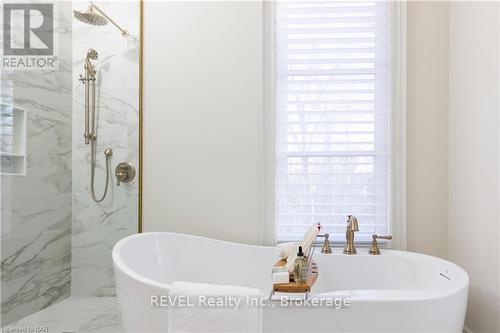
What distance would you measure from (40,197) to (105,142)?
0.50 metres

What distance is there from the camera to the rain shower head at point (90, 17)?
2.20 meters

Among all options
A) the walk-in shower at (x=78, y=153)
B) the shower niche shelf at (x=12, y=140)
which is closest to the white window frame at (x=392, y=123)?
the walk-in shower at (x=78, y=153)

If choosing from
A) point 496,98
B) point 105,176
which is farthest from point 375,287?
point 105,176

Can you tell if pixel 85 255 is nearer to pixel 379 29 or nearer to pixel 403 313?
pixel 403 313

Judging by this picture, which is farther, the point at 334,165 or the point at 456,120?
the point at 334,165

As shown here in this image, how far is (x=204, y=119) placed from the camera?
2.43 m

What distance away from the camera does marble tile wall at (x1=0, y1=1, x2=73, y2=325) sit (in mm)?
2059

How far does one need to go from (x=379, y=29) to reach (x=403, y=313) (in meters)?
1.79

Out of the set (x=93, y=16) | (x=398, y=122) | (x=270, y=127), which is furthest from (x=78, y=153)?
(x=398, y=122)

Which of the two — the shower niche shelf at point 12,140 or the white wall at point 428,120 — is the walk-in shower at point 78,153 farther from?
the white wall at point 428,120

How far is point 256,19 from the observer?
7.83 feet

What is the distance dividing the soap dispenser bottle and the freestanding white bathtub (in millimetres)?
90
